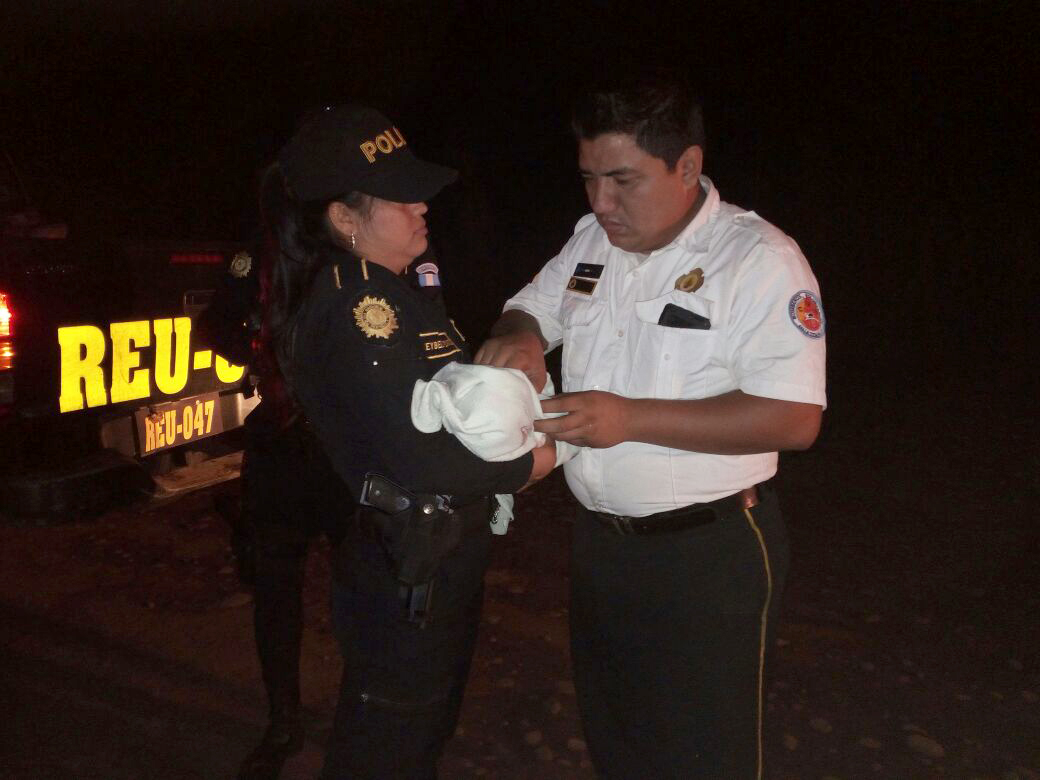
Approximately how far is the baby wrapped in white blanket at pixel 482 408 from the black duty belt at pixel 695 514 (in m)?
0.36

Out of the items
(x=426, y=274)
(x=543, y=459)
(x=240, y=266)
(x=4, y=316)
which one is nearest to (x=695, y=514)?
(x=543, y=459)

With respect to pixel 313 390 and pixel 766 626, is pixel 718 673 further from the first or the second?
pixel 313 390

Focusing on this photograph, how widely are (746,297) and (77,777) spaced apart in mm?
2536

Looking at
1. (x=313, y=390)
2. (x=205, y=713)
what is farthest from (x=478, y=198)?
(x=313, y=390)

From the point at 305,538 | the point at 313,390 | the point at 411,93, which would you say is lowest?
the point at 305,538

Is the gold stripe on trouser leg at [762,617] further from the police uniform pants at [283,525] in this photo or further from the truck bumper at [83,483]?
the truck bumper at [83,483]

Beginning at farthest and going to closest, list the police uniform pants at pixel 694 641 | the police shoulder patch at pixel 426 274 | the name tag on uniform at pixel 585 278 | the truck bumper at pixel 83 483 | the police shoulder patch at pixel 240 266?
the truck bumper at pixel 83 483 → the police shoulder patch at pixel 426 274 → the police shoulder patch at pixel 240 266 → the name tag on uniform at pixel 585 278 → the police uniform pants at pixel 694 641

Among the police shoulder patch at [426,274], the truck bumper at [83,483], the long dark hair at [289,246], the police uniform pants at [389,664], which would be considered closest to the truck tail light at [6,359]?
the truck bumper at [83,483]

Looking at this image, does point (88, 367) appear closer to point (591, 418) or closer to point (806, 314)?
point (591, 418)

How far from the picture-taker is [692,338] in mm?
1738

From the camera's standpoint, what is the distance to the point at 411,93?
13.5 meters

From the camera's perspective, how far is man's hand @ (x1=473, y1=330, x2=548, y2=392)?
6.04 ft

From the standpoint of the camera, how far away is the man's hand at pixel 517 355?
1.84 m

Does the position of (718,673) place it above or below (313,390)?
below
